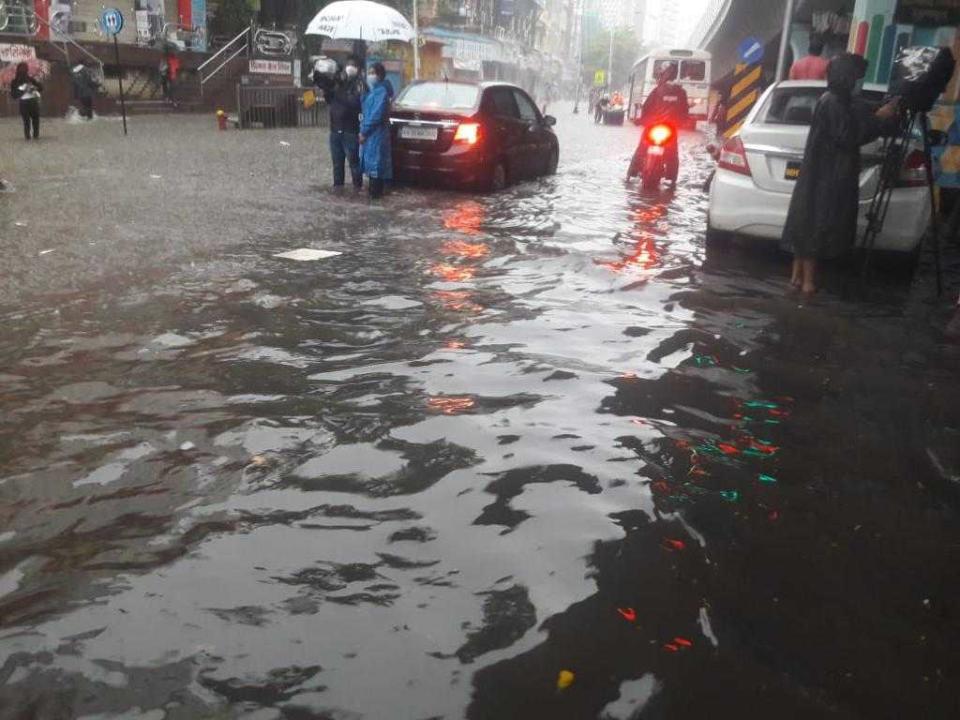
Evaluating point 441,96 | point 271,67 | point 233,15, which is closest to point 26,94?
point 441,96

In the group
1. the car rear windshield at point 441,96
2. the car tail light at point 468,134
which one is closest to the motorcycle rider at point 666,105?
the car rear windshield at point 441,96

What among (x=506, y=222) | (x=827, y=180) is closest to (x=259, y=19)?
(x=506, y=222)

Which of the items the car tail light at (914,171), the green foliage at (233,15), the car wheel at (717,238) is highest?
the green foliage at (233,15)

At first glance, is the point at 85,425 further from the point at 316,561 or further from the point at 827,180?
the point at 827,180

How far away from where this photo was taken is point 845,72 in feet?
20.2

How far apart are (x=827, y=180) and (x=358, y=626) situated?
5.37 metres

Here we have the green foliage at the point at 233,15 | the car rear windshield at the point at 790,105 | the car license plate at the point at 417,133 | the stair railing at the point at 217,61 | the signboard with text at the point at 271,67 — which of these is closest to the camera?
the car rear windshield at the point at 790,105

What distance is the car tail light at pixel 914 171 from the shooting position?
7059 mm

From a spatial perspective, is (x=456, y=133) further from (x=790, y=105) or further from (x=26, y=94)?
(x=26, y=94)

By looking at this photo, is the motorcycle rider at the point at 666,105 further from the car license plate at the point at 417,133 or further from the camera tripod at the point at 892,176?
the camera tripod at the point at 892,176

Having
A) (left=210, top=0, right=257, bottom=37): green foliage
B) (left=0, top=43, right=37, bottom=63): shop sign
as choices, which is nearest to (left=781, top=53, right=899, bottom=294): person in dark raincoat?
(left=0, top=43, right=37, bottom=63): shop sign

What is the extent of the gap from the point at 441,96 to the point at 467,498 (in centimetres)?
1035

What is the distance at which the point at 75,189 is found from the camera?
37.1 feet

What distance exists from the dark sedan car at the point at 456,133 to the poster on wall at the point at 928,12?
19.3 feet
